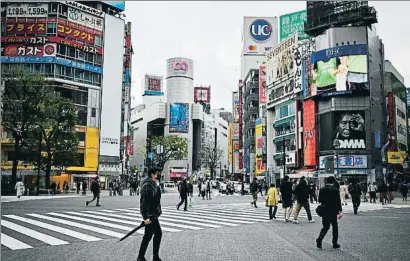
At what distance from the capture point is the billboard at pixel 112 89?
62.5 meters

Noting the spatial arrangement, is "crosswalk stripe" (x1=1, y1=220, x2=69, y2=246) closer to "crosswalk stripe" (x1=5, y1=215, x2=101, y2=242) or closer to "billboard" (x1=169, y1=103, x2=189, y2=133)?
"crosswalk stripe" (x1=5, y1=215, x2=101, y2=242)

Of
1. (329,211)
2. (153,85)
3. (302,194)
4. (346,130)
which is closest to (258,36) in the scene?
(346,130)

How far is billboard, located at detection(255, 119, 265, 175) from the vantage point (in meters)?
70.0

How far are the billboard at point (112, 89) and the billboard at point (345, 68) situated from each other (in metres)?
30.1

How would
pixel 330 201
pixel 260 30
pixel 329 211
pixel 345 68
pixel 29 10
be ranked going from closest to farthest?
1. pixel 329 211
2. pixel 330 201
3. pixel 345 68
4. pixel 29 10
5. pixel 260 30

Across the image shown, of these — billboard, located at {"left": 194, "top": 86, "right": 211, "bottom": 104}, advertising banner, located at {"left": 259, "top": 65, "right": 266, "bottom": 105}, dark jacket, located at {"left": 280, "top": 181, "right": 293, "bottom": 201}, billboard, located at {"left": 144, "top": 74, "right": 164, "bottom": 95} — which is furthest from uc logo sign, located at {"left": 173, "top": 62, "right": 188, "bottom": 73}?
dark jacket, located at {"left": 280, "top": 181, "right": 293, "bottom": 201}

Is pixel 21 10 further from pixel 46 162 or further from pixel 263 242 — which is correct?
pixel 263 242

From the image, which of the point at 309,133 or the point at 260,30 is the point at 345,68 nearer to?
the point at 309,133

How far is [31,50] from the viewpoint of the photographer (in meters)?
56.4

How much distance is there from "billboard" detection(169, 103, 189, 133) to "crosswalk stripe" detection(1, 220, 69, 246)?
360 feet

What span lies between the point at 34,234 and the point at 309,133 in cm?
4550

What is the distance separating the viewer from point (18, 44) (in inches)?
2217

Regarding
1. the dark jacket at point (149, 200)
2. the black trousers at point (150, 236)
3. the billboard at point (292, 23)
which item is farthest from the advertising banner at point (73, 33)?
the black trousers at point (150, 236)

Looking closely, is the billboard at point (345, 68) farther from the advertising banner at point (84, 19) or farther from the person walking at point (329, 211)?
the person walking at point (329, 211)
